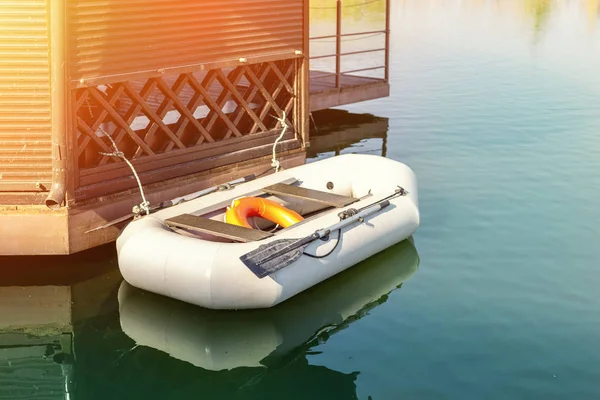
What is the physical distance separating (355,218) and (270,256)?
1.78 m

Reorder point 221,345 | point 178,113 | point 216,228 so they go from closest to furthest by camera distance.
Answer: point 221,345 → point 216,228 → point 178,113

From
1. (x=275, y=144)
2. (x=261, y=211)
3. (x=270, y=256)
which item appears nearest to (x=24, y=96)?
(x=261, y=211)

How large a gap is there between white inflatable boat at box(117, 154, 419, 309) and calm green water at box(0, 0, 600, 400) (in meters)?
0.44

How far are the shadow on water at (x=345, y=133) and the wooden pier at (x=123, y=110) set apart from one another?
4187 millimetres

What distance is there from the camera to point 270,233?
11094 millimetres

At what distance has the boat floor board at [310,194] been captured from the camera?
1242cm

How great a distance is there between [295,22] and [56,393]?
758 cm

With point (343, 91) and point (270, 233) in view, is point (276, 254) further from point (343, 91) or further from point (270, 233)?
point (343, 91)

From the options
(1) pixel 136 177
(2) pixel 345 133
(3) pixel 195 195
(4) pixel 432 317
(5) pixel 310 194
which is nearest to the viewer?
(4) pixel 432 317

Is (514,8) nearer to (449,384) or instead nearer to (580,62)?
(580,62)

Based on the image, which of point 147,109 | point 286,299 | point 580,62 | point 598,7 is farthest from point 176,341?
point 598,7

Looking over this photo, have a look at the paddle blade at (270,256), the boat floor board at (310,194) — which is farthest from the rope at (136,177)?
the paddle blade at (270,256)

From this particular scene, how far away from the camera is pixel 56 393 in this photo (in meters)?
9.17

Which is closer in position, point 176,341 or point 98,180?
point 176,341
